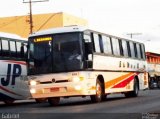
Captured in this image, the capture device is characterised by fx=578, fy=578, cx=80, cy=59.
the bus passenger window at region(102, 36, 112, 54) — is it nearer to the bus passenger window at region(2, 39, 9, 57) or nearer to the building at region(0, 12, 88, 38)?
the bus passenger window at region(2, 39, 9, 57)

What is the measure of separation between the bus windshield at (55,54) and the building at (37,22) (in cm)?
5658

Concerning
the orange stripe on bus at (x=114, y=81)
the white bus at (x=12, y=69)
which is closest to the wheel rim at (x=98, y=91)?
the orange stripe on bus at (x=114, y=81)

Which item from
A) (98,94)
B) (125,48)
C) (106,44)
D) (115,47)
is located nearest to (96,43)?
(106,44)

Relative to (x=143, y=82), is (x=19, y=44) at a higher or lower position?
higher

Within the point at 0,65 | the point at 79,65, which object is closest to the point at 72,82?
the point at 79,65

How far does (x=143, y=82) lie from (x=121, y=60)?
15.2 feet

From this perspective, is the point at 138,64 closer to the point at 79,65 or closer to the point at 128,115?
the point at 79,65

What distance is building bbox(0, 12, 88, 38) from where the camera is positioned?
273ft

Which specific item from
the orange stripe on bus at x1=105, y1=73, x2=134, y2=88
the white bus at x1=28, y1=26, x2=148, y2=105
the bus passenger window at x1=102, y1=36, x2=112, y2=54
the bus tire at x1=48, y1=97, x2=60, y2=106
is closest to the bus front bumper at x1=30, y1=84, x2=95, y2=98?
the white bus at x1=28, y1=26, x2=148, y2=105

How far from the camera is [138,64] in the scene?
3228 cm

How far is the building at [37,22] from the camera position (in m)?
83.2

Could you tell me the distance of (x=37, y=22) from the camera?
3445 inches

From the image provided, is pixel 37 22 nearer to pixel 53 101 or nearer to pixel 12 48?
pixel 12 48

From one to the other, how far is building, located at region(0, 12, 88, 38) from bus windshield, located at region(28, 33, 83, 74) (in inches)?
2227
